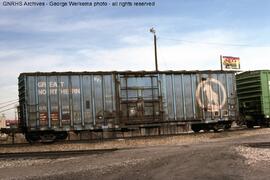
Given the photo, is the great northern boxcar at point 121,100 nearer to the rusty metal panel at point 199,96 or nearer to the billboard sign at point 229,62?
the rusty metal panel at point 199,96

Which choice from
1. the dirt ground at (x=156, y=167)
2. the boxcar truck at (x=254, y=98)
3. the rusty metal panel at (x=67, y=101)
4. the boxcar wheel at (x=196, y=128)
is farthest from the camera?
the boxcar truck at (x=254, y=98)

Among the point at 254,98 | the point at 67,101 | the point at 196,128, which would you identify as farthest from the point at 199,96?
the point at 67,101

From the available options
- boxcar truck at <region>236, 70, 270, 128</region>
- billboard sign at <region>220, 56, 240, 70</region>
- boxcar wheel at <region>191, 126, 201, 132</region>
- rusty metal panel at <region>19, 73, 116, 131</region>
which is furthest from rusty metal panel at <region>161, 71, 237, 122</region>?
billboard sign at <region>220, 56, 240, 70</region>

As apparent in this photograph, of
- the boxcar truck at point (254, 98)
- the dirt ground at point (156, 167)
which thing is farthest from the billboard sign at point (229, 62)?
the dirt ground at point (156, 167)

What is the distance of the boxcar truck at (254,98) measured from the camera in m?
28.3

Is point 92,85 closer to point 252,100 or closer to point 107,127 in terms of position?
point 107,127

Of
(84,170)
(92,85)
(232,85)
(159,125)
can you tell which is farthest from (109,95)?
(84,170)

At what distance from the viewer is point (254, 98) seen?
95.0ft

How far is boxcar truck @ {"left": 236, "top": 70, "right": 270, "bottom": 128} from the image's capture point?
1115 inches

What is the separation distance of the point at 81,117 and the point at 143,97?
3.77m

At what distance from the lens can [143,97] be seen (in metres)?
25.0

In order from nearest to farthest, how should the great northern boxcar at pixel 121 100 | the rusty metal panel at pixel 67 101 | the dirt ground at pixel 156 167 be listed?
the dirt ground at pixel 156 167 < the rusty metal panel at pixel 67 101 < the great northern boxcar at pixel 121 100

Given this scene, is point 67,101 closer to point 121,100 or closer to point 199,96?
point 121,100

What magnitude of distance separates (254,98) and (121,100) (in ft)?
32.1
